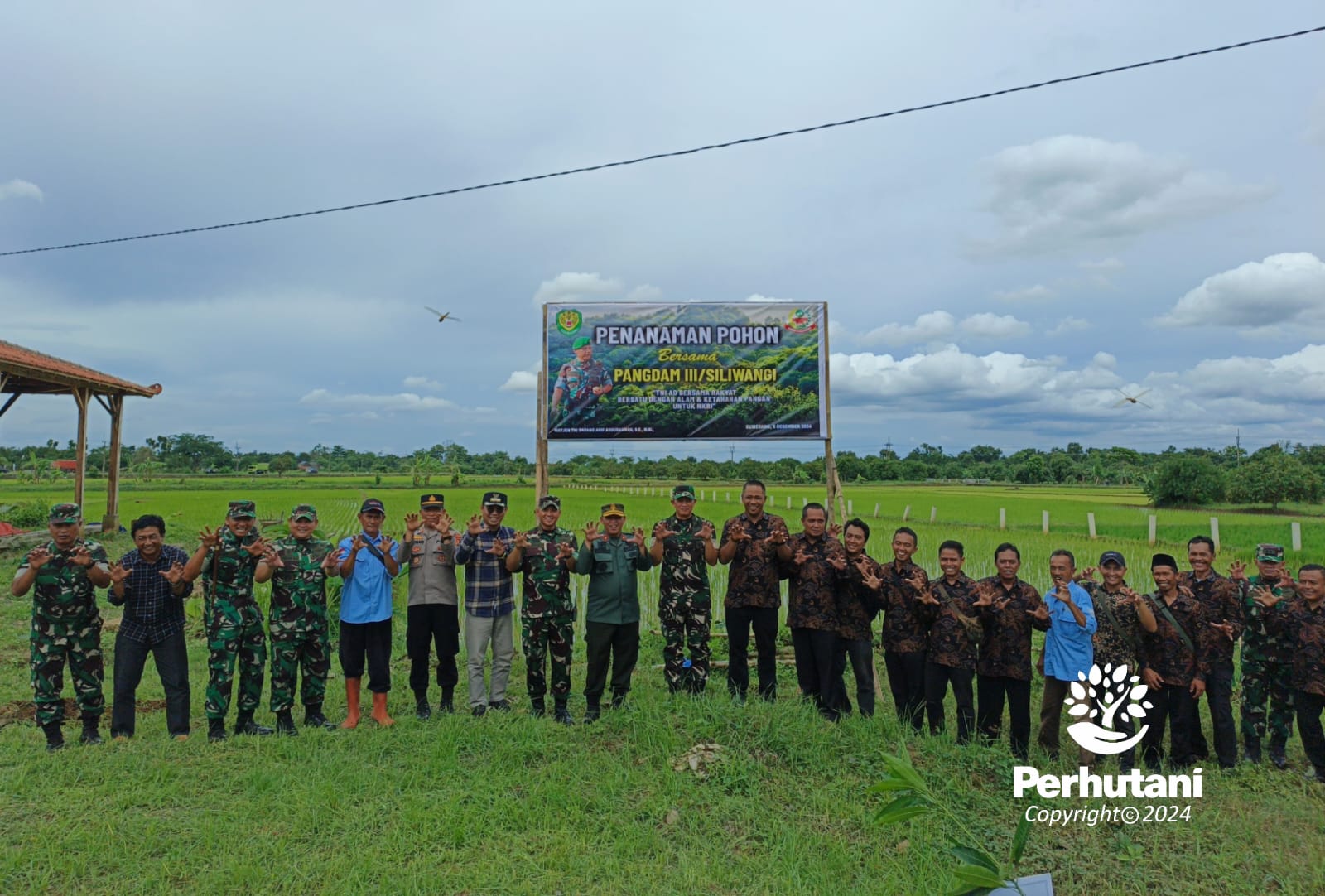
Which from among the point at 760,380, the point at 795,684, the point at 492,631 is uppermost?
the point at 760,380

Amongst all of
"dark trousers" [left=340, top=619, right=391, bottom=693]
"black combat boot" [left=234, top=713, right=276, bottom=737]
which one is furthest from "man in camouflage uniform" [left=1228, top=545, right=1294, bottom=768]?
"black combat boot" [left=234, top=713, right=276, bottom=737]

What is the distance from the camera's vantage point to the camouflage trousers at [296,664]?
536cm

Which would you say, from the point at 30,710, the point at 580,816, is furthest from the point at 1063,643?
the point at 30,710

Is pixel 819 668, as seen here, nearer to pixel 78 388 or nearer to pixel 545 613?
pixel 545 613

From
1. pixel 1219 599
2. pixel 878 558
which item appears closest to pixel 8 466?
pixel 878 558

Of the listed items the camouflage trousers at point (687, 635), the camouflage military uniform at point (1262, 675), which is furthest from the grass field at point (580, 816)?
the camouflage trousers at point (687, 635)

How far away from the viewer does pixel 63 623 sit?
510 cm

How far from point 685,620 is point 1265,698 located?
13.9ft

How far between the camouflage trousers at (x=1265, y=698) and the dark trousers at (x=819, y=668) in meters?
2.88

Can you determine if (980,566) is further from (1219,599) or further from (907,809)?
(907,809)

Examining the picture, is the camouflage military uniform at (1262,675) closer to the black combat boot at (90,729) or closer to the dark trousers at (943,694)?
the dark trousers at (943,694)

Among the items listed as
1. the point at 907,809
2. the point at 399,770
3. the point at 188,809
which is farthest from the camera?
the point at 399,770

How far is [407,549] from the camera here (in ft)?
18.7

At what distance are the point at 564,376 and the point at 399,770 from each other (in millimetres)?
4242
